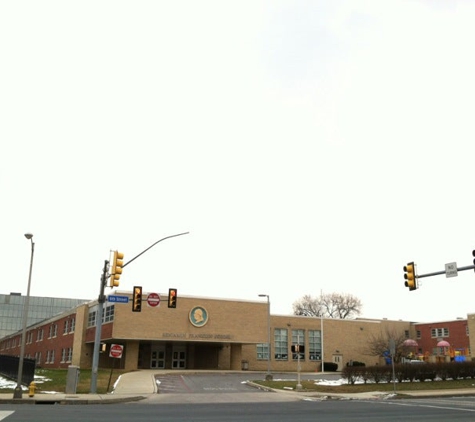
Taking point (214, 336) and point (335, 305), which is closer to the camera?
point (214, 336)

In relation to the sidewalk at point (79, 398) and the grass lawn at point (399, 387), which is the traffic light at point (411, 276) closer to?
the grass lawn at point (399, 387)

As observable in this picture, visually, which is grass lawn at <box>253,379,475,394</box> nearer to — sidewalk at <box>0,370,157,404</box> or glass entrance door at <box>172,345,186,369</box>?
sidewalk at <box>0,370,157,404</box>

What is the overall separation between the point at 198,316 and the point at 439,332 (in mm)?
37800

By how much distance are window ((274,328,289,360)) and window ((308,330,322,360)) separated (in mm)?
3173

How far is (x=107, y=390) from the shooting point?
2809cm

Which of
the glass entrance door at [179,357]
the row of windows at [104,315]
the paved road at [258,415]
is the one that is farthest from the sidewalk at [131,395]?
the glass entrance door at [179,357]

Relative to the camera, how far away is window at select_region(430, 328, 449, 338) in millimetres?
72188

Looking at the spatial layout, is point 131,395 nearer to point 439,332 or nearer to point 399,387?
point 399,387

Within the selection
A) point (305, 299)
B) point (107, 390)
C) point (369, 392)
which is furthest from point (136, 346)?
point (305, 299)

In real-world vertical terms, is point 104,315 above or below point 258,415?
above

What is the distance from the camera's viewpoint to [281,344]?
202 ft

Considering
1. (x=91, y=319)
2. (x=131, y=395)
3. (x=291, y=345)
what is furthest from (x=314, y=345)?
(x=131, y=395)

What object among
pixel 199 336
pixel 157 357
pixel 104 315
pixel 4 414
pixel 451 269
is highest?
pixel 451 269

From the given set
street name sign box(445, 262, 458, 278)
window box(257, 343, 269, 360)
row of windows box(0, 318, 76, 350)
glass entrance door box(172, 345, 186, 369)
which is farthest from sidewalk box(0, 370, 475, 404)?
row of windows box(0, 318, 76, 350)
